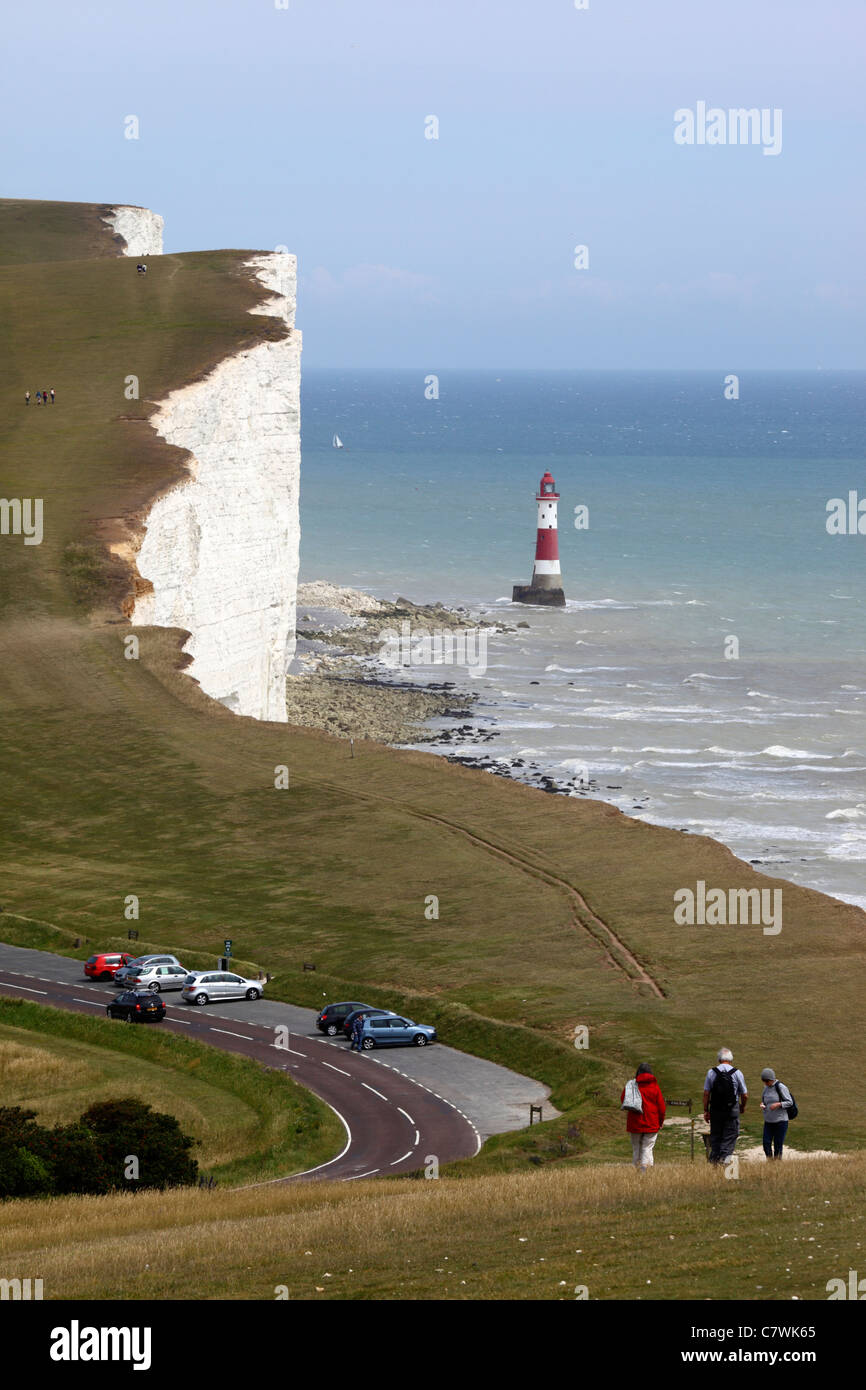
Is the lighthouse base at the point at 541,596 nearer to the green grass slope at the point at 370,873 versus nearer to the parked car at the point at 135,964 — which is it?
the green grass slope at the point at 370,873

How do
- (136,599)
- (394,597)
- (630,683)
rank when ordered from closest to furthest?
1. (136,599)
2. (630,683)
3. (394,597)

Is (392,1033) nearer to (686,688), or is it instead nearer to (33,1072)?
(33,1072)

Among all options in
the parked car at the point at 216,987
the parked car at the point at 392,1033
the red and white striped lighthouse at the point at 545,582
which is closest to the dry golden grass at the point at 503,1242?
the parked car at the point at 392,1033

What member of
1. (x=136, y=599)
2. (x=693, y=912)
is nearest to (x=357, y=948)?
(x=693, y=912)

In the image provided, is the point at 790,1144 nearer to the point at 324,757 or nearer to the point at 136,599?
the point at 324,757

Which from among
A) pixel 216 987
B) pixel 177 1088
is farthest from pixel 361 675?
pixel 177 1088
